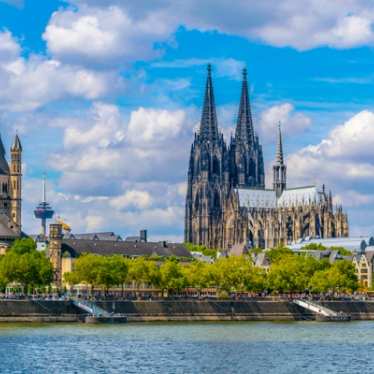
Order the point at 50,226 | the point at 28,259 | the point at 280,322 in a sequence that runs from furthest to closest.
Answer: the point at 50,226, the point at 28,259, the point at 280,322

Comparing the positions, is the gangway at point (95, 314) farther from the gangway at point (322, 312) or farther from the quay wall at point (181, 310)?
the gangway at point (322, 312)

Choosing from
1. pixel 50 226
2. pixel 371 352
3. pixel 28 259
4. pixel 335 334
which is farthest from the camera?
pixel 50 226

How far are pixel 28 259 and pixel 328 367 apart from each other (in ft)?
223

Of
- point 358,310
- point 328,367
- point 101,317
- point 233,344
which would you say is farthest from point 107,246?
point 328,367

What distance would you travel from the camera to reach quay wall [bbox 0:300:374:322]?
4798 inches

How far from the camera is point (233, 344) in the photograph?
9725 centimetres

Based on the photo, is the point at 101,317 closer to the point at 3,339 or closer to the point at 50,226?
the point at 3,339

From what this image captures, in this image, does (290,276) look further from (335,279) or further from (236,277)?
(236,277)

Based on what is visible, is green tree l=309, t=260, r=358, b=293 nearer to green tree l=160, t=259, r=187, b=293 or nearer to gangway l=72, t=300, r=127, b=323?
green tree l=160, t=259, r=187, b=293

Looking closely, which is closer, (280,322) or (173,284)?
(280,322)

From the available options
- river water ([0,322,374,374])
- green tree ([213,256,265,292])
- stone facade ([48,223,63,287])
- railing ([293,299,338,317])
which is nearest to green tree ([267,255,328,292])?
green tree ([213,256,265,292])

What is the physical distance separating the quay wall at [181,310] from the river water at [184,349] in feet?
18.1

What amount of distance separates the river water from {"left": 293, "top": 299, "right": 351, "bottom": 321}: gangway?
15517 mm

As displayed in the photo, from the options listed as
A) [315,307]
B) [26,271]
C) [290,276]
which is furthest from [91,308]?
[290,276]
